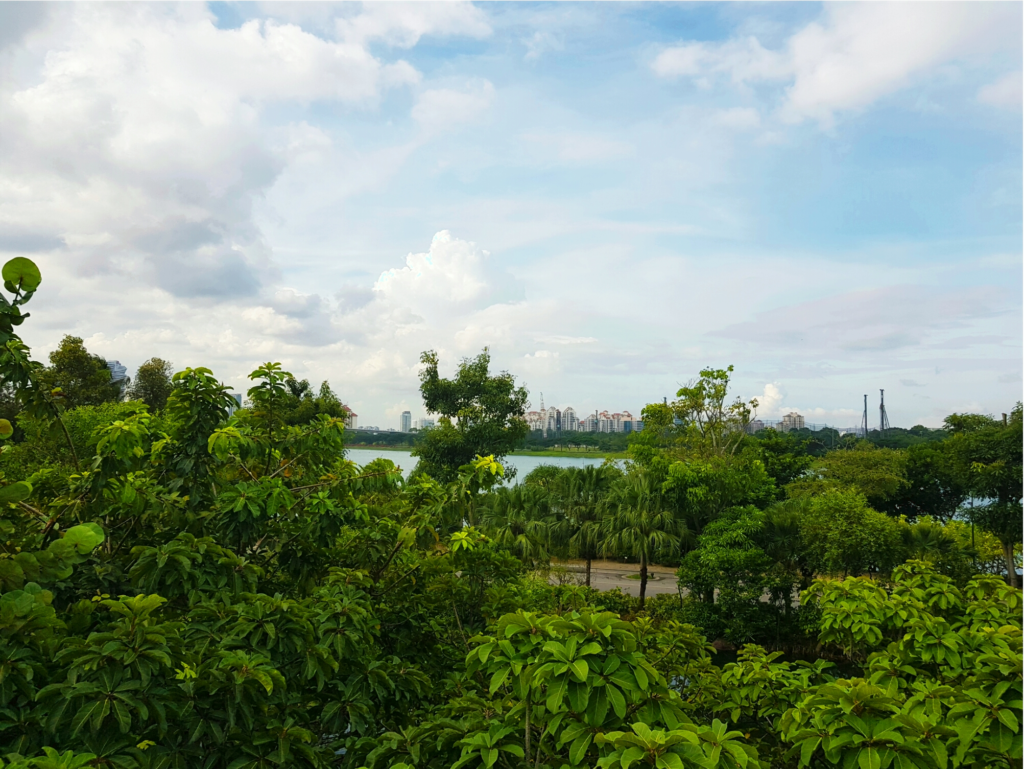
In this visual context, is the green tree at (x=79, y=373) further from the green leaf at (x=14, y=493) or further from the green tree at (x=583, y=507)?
the green leaf at (x=14, y=493)

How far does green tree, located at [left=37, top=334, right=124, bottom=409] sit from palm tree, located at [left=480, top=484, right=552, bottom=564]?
726 inches

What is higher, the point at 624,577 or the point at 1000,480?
the point at 1000,480

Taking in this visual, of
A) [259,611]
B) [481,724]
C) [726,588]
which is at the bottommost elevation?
[726,588]

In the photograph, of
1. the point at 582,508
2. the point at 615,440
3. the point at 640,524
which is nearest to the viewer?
the point at 640,524

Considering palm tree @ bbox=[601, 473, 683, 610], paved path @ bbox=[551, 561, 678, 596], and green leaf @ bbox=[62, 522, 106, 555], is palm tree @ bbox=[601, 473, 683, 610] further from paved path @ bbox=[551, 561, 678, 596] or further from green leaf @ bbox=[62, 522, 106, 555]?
green leaf @ bbox=[62, 522, 106, 555]

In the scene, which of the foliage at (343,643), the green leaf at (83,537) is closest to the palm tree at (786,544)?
the foliage at (343,643)

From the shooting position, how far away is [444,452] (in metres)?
28.5

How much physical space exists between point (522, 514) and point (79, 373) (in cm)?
2134

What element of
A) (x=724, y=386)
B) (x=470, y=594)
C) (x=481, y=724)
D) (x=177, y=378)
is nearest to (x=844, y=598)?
(x=470, y=594)

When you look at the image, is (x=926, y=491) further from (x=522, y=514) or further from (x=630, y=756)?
(x=630, y=756)

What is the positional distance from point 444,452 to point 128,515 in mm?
23515

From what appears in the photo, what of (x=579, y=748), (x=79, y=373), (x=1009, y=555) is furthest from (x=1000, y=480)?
(x=79, y=373)

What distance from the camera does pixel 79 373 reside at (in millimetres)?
27984

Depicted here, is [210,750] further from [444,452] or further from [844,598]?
[444,452]
